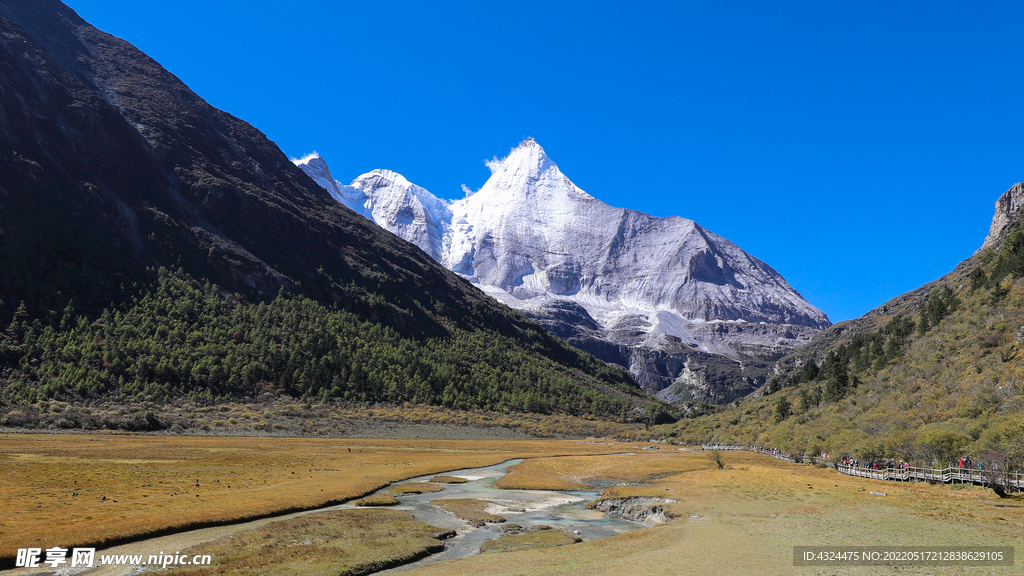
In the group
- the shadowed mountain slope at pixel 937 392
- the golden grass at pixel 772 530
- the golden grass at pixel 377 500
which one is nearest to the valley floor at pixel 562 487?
the golden grass at pixel 772 530

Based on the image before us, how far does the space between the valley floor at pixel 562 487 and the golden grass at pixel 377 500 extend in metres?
1.53

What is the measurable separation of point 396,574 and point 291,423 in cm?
9934

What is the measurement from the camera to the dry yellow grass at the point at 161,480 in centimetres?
2766

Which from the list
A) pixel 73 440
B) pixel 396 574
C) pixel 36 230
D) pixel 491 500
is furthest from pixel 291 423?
pixel 396 574

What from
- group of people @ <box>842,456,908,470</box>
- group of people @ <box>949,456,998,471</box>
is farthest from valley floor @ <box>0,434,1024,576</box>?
group of people @ <box>949,456,998,471</box>

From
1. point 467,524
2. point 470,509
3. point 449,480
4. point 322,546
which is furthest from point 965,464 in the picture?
point 322,546

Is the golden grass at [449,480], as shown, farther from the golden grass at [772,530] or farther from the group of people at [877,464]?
the group of people at [877,464]

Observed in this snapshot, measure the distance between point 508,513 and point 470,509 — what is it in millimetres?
3029

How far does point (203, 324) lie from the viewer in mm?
143125

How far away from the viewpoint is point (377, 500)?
42312 mm

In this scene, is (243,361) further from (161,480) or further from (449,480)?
(161,480)

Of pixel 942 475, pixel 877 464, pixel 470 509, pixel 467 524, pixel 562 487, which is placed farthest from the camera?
pixel 562 487

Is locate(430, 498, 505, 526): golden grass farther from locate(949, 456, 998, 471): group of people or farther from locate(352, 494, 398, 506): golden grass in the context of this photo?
locate(949, 456, 998, 471): group of people

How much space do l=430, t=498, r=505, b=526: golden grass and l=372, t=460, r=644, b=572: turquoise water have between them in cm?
63
